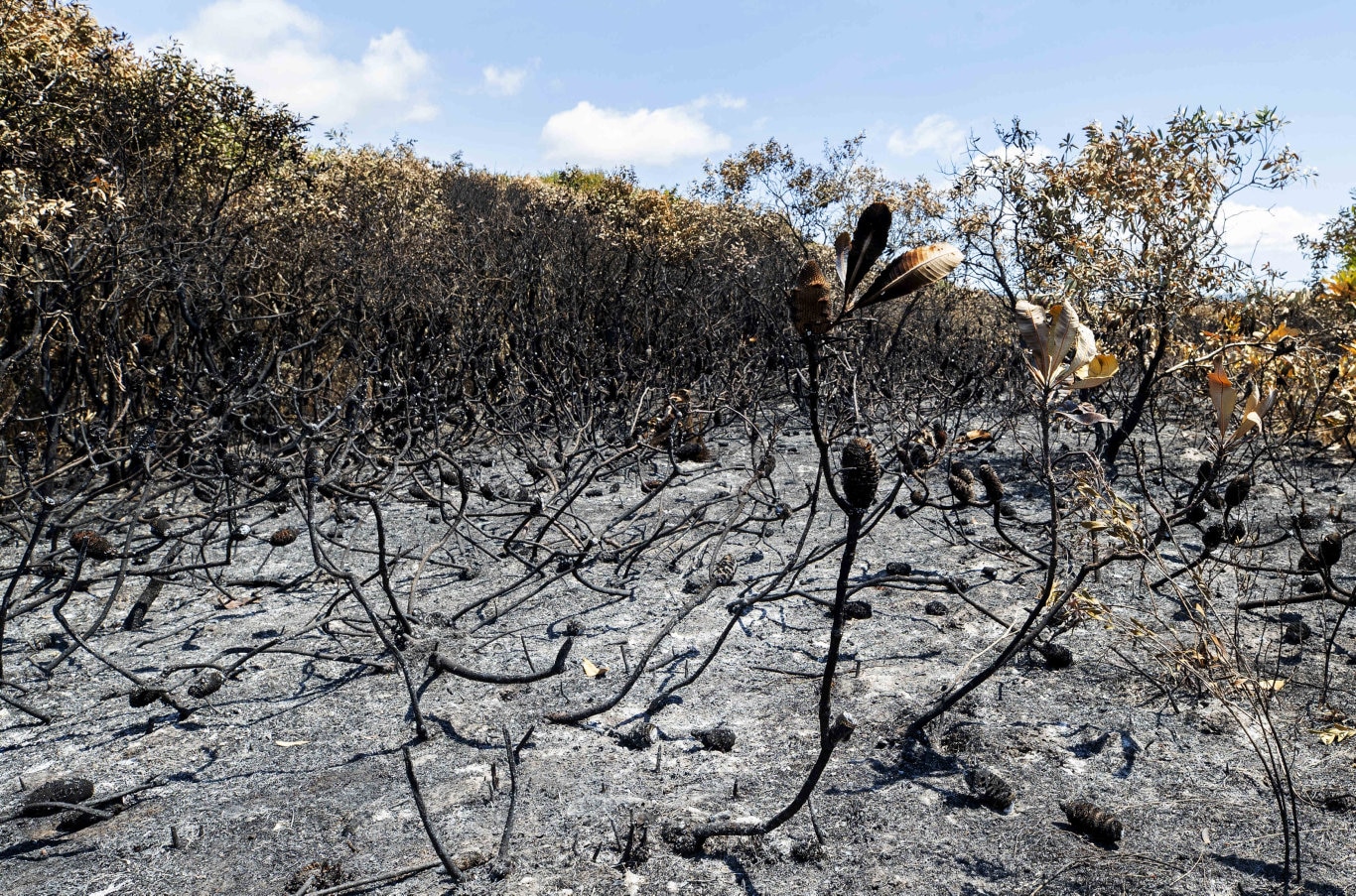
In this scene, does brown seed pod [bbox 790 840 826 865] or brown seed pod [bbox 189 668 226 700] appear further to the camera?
brown seed pod [bbox 189 668 226 700]

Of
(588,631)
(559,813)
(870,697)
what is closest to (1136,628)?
(870,697)

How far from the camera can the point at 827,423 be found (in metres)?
7.82

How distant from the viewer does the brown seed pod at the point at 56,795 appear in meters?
2.05

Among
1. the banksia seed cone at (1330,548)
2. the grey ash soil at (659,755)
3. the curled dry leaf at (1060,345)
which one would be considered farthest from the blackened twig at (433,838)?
the banksia seed cone at (1330,548)

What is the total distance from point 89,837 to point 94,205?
12.3ft

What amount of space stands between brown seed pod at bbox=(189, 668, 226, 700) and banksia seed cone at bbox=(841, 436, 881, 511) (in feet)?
7.06

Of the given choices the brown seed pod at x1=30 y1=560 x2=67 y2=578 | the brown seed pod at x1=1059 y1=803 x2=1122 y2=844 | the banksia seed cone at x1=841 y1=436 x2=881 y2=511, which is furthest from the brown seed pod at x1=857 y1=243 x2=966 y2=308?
the brown seed pod at x1=30 y1=560 x2=67 y2=578

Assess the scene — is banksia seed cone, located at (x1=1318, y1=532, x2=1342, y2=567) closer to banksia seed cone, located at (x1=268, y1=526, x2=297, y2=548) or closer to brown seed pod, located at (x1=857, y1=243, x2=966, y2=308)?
brown seed pod, located at (x1=857, y1=243, x2=966, y2=308)

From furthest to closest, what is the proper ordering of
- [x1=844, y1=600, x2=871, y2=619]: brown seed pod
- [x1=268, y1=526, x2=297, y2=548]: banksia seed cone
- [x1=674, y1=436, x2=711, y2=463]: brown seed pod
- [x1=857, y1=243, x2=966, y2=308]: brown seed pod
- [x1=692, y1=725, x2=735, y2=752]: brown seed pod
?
[x1=674, y1=436, x2=711, y2=463]: brown seed pod
[x1=268, y1=526, x2=297, y2=548]: banksia seed cone
[x1=844, y1=600, x2=871, y2=619]: brown seed pod
[x1=692, y1=725, x2=735, y2=752]: brown seed pod
[x1=857, y1=243, x2=966, y2=308]: brown seed pod

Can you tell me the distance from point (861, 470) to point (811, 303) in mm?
287

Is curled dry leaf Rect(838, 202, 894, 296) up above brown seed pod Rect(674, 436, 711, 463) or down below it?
above

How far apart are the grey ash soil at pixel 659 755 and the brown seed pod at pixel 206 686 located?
0.15 ft

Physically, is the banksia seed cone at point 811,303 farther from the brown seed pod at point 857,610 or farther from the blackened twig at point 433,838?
the brown seed pod at point 857,610

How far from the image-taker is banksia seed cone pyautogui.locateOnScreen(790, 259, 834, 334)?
4.17 ft
